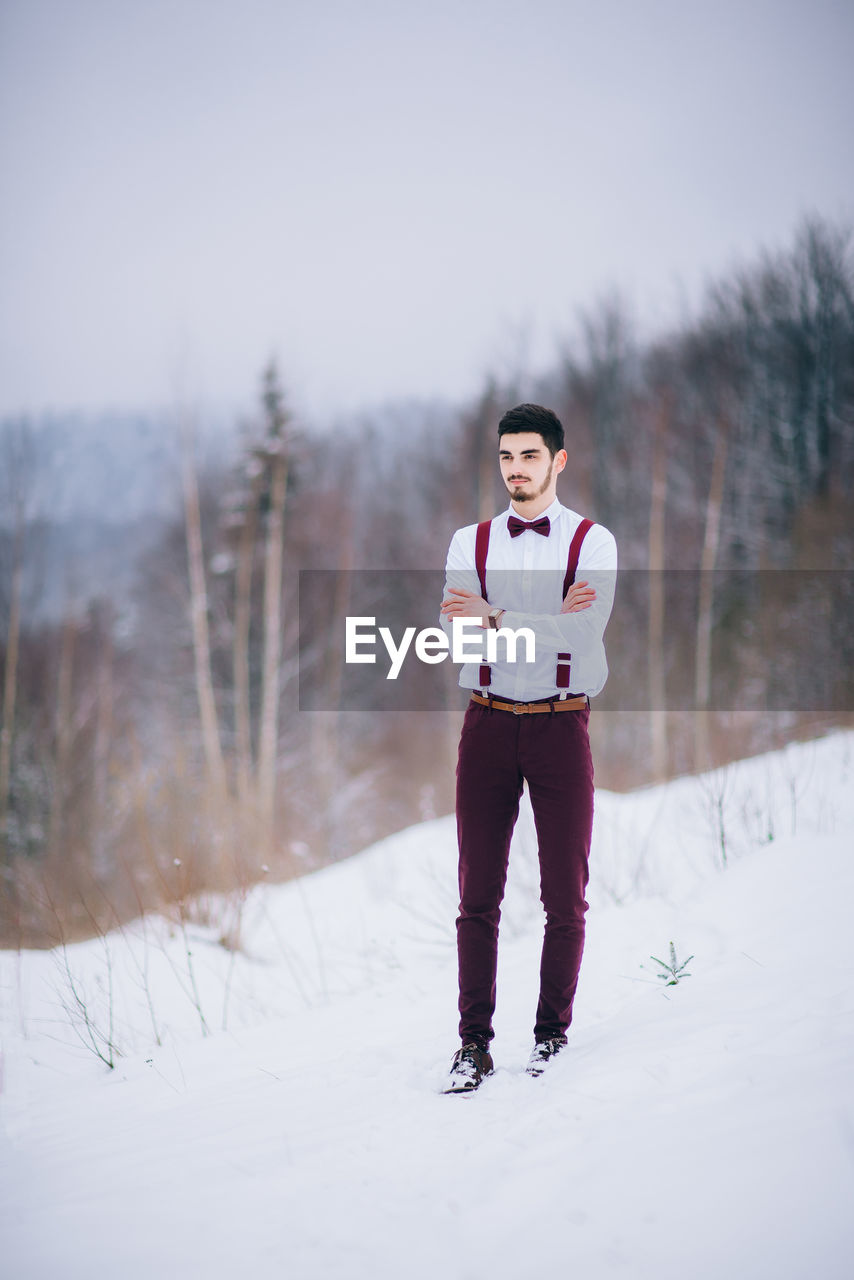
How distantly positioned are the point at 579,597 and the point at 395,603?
1869 cm

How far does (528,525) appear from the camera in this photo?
2.59 m

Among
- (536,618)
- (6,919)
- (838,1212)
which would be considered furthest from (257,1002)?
(838,1212)

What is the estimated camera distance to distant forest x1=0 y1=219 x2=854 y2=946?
48.4 ft

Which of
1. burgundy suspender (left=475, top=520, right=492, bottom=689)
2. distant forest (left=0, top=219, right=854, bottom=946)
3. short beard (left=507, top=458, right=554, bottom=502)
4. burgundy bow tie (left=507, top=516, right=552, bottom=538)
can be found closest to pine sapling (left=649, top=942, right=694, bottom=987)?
burgundy suspender (left=475, top=520, right=492, bottom=689)

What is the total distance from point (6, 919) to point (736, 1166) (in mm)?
5816

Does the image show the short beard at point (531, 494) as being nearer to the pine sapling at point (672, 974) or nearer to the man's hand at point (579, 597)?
the man's hand at point (579, 597)

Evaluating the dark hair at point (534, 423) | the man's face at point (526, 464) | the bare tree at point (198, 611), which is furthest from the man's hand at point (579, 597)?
the bare tree at point (198, 611)

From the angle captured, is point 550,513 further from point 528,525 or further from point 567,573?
point 567,573

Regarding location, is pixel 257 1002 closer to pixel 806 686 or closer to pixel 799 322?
pixel 806 686

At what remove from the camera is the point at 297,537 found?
1692 cm

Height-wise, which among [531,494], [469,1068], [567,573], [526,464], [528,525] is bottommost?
[469,1068]

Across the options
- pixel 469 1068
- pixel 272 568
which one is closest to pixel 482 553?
pixel 469 1068

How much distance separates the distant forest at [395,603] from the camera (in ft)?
48.4

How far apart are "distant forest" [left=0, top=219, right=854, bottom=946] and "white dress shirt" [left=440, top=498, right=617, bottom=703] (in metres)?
10.2
